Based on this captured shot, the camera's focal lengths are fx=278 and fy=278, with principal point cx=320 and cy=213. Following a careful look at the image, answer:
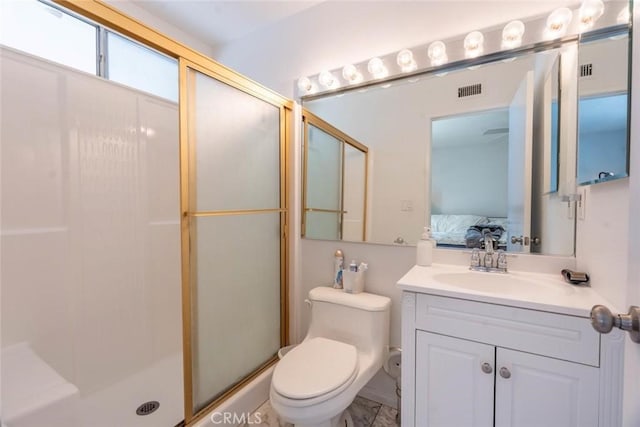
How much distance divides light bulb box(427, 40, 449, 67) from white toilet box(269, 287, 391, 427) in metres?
1.30

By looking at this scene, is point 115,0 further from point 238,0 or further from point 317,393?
point 317,393

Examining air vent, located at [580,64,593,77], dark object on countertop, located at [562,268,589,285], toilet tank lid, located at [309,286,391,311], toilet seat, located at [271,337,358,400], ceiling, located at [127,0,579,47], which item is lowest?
toilet seat, located at [271,337,358,400]

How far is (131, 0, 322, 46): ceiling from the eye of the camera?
1.79 metres

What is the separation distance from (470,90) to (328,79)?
32.2 inches

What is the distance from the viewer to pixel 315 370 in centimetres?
124

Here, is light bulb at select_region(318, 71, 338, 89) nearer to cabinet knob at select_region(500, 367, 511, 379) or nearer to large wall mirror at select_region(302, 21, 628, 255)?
large wall mirror at select_region(302, 21, 628, 255)

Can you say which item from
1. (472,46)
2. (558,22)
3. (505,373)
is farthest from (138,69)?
(505,373)

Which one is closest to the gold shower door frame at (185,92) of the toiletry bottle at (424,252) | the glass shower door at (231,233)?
the glass shower door at (231,233)

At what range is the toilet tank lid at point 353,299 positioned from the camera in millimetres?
1479

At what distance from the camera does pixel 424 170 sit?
1.53 m

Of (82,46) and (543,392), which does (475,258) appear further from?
(82,46)

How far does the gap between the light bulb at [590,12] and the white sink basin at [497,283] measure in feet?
3.49

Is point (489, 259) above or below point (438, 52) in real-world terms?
below

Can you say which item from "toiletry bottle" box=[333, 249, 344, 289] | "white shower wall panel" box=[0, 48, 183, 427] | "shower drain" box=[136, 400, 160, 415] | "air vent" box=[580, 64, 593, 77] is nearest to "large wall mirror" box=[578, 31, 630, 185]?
"air vent" box=[580, 64, 593, 77]
